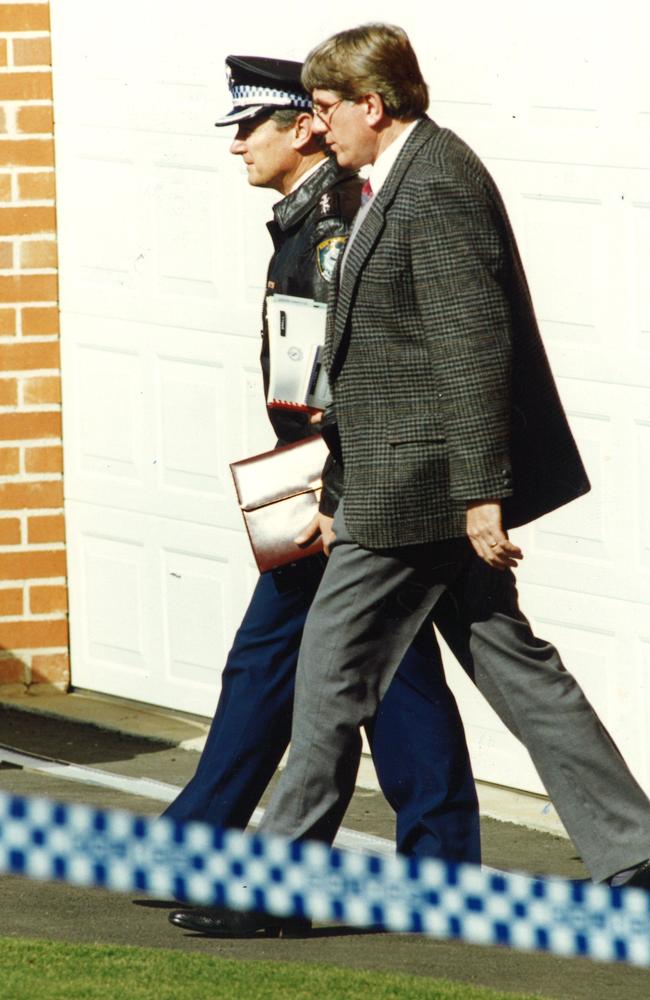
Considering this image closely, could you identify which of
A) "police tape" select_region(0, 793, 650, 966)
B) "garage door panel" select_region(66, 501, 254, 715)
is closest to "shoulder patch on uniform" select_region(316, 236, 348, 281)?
"police tape" select_region(0, 793, 650, 966)

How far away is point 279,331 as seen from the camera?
16.5 feet

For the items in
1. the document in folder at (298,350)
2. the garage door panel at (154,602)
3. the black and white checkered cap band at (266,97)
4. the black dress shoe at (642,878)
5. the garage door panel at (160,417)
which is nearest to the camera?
the black dress shoe at (642,878)

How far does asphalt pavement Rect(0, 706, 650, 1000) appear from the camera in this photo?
469cm

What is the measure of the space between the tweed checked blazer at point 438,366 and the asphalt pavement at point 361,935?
92 cm

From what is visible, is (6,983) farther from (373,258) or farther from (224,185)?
(224,185)

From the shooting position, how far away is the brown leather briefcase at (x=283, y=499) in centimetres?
509

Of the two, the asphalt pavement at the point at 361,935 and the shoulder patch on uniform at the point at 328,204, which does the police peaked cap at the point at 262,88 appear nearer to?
the shoulder patch on uniform at the point at 328,204

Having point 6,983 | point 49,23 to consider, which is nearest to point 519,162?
point 49,23

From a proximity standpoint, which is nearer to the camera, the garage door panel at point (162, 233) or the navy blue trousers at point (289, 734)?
the navy blue trousers at point (289, 734)

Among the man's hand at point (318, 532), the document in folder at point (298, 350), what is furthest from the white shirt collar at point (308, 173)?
the man's hand at point (318, 532)

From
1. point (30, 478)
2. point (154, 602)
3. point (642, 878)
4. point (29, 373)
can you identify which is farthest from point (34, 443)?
point (642, 878)

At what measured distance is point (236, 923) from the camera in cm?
495

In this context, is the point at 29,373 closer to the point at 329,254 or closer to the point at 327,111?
the point at 329,254

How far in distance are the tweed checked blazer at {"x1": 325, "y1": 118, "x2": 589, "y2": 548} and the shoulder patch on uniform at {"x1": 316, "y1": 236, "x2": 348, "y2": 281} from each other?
234 millimetres
